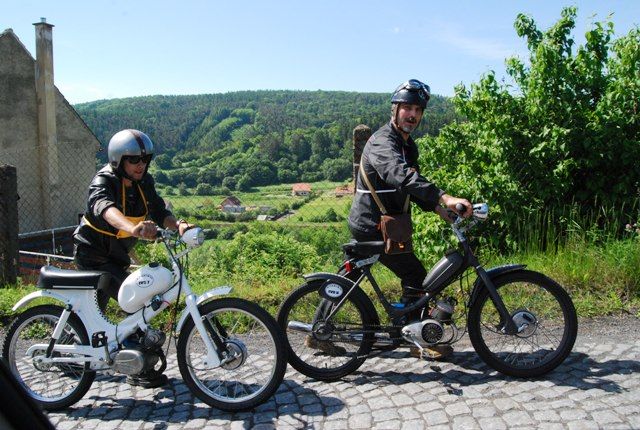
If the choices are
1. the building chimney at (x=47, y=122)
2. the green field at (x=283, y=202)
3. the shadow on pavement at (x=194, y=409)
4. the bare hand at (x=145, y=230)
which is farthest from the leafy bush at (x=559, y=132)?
the building chimney at (x=47, y=122)

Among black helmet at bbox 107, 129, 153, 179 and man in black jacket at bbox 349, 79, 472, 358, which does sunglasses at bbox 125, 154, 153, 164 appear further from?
man in black jacket at bbox 349, 79, 472, 358

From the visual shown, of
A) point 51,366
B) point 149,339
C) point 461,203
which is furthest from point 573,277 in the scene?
point 51,366

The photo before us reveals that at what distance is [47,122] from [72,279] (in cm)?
2279

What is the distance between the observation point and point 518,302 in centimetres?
467

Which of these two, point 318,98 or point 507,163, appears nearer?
point 507,163

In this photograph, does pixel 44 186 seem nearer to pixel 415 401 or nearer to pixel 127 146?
pixel 127 146

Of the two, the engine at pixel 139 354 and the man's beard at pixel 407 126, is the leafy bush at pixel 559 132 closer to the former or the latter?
the man's beard at pixel 407 126

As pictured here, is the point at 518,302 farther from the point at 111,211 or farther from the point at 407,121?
the point at 111,211

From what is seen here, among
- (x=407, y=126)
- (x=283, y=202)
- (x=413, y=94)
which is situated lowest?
(x=283, y=202)

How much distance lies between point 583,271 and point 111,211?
14.8ft

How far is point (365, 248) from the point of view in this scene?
4.72 metres

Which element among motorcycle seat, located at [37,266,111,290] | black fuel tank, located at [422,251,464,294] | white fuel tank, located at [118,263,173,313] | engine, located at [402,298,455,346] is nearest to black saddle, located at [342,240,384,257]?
black fuel tank, located at [422,251,464,294]

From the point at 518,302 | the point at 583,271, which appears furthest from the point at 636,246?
the point at 518,302

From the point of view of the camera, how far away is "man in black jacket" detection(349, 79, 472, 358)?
180 inches
